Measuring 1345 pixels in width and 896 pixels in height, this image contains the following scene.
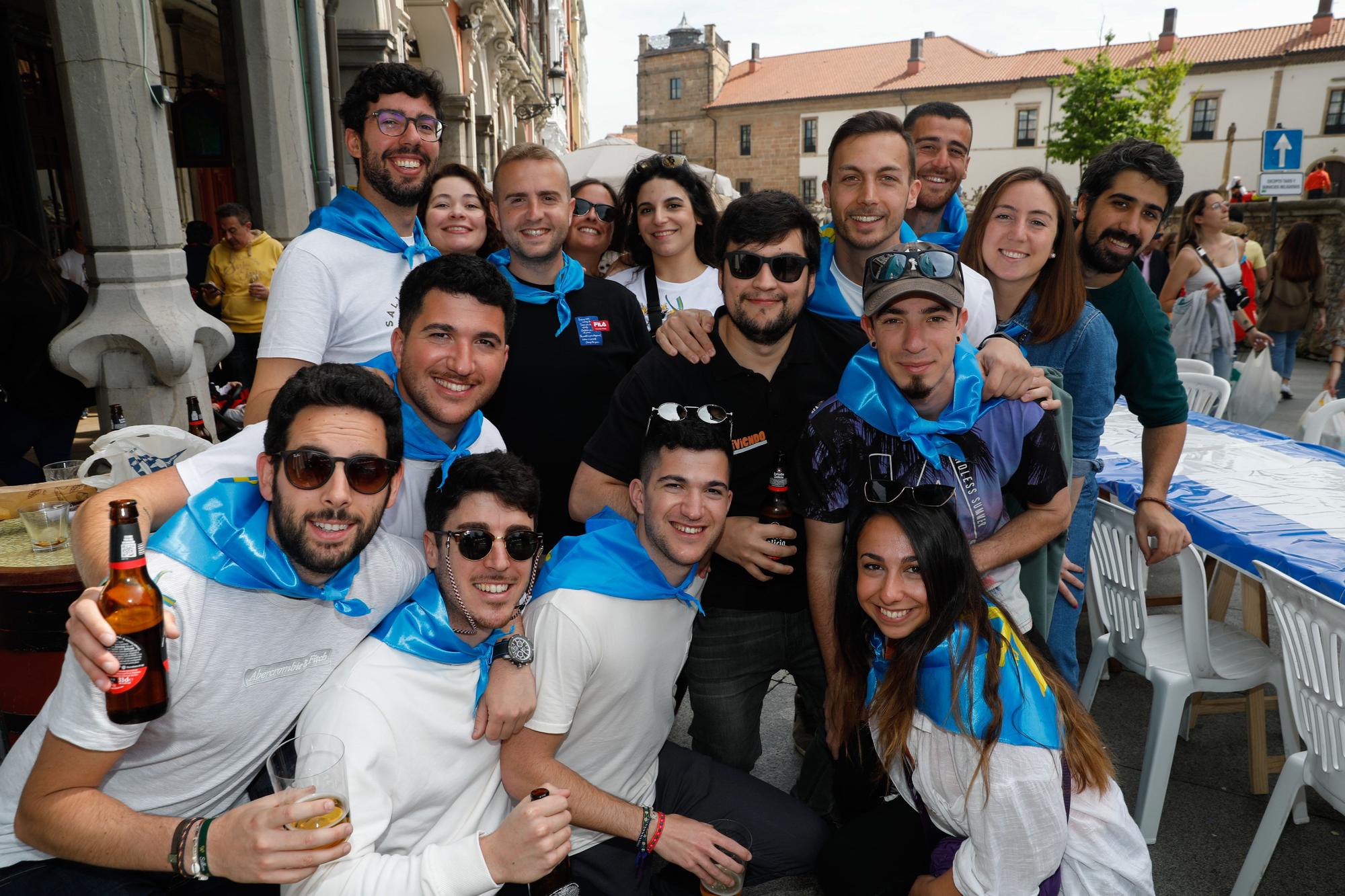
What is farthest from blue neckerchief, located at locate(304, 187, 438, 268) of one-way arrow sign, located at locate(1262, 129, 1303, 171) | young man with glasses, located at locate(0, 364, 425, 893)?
one-way arrow sign, located at locate(1262, 129, 1303, 171)

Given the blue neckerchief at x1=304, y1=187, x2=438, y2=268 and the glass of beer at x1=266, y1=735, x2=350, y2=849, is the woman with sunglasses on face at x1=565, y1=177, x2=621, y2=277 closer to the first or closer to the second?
the blue neckerchief at x1=304, y1=187, x2=438, y2=268

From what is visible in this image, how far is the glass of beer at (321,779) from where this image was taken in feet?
5.60

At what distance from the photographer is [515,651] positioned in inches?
91.4

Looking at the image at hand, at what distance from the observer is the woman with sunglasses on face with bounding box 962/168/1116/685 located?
3.15 metres

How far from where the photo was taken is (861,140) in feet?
9.79

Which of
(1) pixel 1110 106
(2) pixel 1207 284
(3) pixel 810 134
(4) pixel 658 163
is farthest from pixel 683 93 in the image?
(4) pixel 658 163

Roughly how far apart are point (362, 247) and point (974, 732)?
105 inches

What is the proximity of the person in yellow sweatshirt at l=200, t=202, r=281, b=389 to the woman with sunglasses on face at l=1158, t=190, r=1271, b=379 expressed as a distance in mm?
8530

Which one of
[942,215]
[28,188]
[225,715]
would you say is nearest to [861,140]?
[942,215]

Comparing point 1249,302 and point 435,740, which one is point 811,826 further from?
point 1249,302

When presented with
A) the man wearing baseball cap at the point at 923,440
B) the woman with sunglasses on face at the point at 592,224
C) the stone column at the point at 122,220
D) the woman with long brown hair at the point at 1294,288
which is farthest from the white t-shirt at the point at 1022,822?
the woman with long brown hair at the point at 1294,288

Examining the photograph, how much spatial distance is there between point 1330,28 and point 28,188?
52.9 meters

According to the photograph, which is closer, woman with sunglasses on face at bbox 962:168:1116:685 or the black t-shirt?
woman with sunglasses on face at bbox 962:168:1116:685

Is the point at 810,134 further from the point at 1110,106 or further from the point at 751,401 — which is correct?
the point at 751,401
